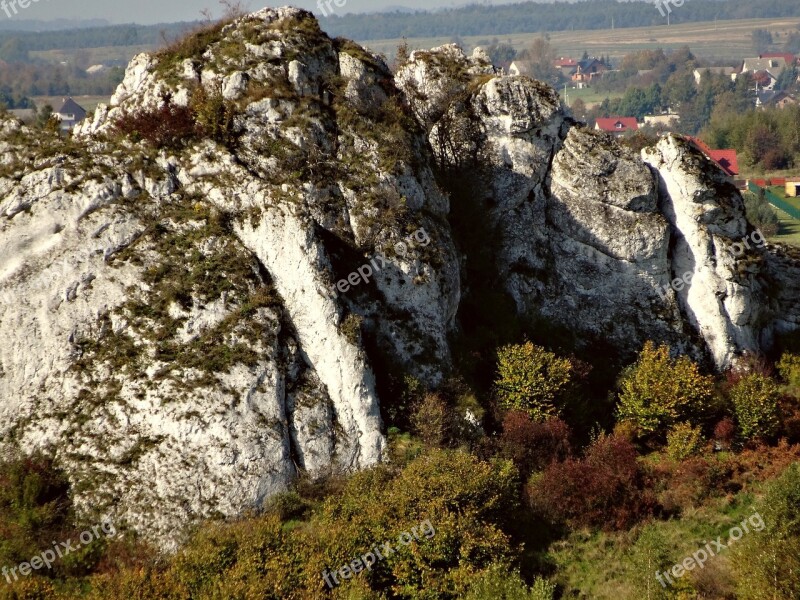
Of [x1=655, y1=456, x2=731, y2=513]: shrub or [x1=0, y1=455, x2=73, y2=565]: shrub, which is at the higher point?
[x1=0, y1=455, x2=73, y2=565]: shrub

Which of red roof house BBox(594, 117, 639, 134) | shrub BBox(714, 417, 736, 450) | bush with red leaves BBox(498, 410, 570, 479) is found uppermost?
bush with red leaves BBox(498, 410, 570, 479)

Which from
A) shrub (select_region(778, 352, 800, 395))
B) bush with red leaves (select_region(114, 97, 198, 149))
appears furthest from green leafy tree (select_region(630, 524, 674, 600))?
bush with red leaves (select_region(114, 97, 198, 149))

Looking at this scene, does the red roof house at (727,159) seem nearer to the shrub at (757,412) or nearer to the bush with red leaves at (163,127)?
the shrub at (757,412)

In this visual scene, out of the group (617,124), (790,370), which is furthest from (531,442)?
(617,124)

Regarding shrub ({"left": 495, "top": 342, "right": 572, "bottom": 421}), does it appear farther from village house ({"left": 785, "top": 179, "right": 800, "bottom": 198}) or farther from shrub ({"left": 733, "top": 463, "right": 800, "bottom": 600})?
village house ({"left": 785, "top": 179, "right": 800, "bottom": 198})

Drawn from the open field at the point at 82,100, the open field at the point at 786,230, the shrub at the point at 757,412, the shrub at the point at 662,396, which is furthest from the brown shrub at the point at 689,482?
the open field at the point at 82,100

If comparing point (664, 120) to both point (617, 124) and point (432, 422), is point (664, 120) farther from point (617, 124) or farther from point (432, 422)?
point (432, 422)
